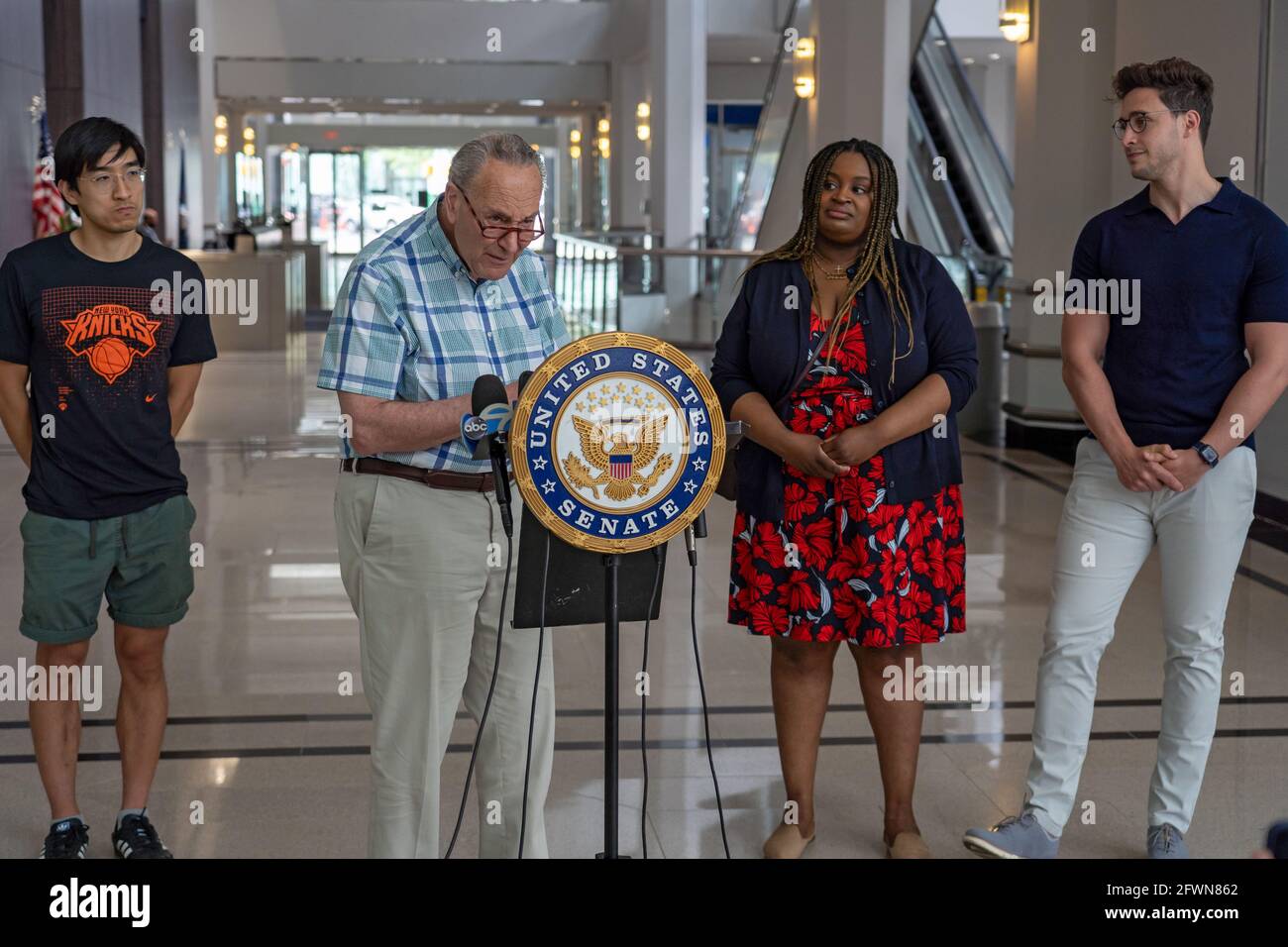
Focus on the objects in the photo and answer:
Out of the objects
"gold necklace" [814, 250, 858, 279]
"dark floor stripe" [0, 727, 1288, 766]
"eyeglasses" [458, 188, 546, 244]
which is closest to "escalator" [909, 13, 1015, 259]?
"dark floor stripe" [0, 727, 1288, 766]

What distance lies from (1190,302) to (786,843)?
131 centimetres

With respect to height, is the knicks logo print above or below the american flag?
below

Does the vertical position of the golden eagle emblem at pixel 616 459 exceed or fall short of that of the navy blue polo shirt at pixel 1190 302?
it falls short

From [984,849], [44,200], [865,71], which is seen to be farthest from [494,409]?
[44,200]

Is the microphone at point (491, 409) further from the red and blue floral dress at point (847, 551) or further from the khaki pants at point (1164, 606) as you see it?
the khaki pants at point (1164, 606)

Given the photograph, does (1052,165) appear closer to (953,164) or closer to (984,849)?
(953,164)

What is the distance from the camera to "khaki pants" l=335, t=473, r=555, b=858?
2363 millimetres

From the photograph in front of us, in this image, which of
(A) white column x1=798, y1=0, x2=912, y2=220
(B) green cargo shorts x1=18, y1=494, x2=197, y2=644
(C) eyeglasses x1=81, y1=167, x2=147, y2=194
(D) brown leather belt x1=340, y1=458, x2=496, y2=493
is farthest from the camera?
(A) white column x1=798, y1=0, x2=912, y2=220

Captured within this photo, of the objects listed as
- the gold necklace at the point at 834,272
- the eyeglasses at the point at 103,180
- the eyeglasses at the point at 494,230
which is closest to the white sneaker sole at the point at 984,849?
the gold necklace at the point at 834,272

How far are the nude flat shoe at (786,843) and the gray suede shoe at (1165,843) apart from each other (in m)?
0.69

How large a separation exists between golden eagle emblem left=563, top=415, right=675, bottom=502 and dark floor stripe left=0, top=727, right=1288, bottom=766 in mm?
1871

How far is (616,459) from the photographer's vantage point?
2031 mm

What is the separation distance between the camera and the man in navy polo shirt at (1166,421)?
291cm

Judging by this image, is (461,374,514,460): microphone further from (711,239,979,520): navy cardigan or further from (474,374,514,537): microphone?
(711,239,979,520): navy cardigan
